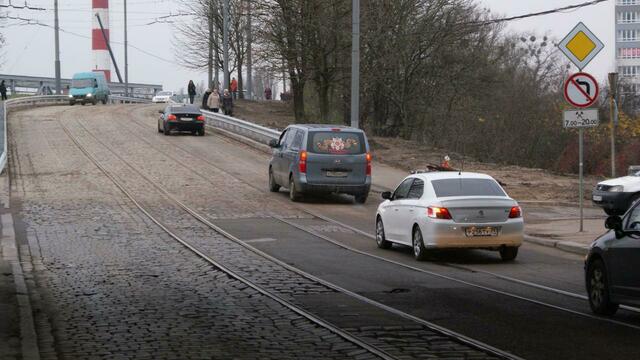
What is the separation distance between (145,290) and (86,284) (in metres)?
0.99

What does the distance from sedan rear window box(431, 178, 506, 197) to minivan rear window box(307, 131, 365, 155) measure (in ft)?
28.7

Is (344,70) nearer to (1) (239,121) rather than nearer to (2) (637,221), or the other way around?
(1) (239,121)

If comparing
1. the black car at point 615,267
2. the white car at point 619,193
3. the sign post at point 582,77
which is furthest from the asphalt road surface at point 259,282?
the white car at point 619,193

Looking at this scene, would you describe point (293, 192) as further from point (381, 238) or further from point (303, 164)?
point (381, 238)

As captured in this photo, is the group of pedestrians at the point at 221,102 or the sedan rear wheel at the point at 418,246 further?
the group of pedestrians at the point at 221,102

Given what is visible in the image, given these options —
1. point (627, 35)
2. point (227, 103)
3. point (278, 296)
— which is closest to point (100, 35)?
point (227, 103)

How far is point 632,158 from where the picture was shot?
158 feet

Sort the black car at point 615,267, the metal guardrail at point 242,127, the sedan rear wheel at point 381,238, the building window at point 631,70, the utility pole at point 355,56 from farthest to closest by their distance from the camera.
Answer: the building window at point 631,70
the metal guardrail at point 242,127
the utility pole at point 355,56
the sedan rear wheel at point 381,238
the black car at point 615,267

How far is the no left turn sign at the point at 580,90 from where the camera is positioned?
19.2 meters

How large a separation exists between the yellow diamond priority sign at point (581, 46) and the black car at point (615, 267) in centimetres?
830

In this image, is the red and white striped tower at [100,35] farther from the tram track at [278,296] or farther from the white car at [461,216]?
the white car at [461,216]

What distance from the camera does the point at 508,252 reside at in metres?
17.0

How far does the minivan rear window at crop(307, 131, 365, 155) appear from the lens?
25859 mm

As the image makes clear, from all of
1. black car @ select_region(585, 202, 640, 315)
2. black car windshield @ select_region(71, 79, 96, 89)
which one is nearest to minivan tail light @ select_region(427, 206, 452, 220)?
black car @ select_region(585, 202, 640, 315)
